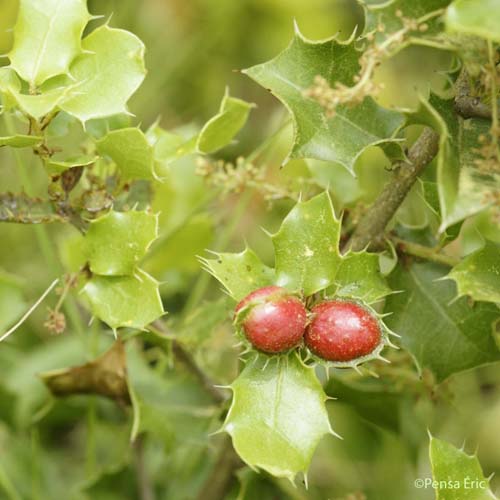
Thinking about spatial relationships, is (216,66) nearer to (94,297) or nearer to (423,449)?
(423,449)

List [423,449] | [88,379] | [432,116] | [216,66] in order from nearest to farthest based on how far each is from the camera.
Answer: [432,116]
[88,379]
[423,449]
[216,66]

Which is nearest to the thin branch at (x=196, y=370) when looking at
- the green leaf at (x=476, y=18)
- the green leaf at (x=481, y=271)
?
the green leaf at (x=481, y=271)

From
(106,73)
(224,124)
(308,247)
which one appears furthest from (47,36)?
(308,247)

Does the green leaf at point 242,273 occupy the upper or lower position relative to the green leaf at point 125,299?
upper

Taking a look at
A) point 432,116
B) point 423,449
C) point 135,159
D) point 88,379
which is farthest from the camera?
point 423,449

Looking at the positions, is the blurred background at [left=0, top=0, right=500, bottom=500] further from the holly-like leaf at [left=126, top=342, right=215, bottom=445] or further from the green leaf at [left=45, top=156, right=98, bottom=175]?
the green leaf at [left=45, top=156, right=98, bottom=175]

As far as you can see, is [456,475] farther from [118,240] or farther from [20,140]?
[20,140]

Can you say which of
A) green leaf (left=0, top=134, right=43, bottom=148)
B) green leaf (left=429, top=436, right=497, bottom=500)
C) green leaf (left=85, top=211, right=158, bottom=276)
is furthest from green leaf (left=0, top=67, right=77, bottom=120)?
green leaf (left=429, top=436, right=497, bottom=500)

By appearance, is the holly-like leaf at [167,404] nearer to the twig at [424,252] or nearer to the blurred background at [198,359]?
the blurred background at [198,359]

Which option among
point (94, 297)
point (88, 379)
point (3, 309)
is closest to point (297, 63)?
point (94, 297)
